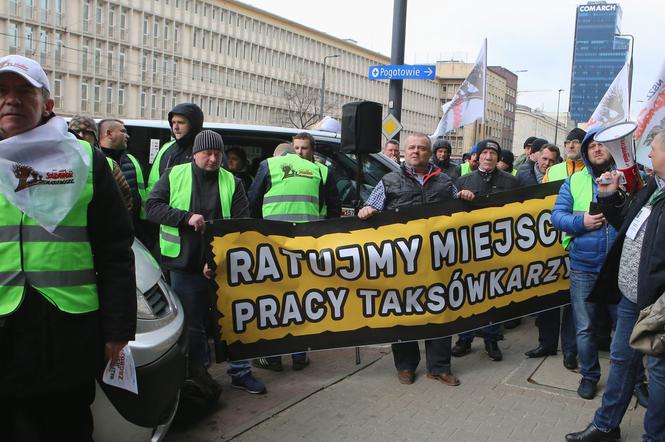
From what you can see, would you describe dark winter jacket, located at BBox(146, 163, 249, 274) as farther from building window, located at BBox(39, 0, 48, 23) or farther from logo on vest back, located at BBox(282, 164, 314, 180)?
building window, located at BBox(39, 0, 48, 23)

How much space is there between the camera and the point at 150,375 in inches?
115

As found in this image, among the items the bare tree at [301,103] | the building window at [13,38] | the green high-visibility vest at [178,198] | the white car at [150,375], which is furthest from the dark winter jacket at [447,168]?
the bare tree at [301,103]

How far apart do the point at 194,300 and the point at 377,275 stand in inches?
55.9

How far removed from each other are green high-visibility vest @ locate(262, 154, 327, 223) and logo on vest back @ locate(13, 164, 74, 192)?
3316 mm

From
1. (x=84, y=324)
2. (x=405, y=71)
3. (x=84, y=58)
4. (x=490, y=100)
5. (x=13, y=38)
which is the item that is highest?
(x=490, y=100)

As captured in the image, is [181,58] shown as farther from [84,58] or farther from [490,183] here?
[490,183]

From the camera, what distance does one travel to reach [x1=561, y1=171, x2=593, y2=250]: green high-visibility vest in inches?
174

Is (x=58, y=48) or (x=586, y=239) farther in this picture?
(x=58, y=48)

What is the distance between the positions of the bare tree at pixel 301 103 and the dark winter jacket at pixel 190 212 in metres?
69.1

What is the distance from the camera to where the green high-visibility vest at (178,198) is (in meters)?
4.43

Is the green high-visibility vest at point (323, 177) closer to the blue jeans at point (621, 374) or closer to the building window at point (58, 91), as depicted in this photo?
the blue jeans at point (621, 374)

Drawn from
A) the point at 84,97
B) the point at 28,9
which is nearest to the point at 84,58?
the point at 84,97

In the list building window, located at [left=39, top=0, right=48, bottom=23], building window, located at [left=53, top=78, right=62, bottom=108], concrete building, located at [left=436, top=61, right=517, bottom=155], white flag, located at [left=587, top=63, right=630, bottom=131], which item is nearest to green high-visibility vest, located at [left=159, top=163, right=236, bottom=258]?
white flag, located at [left=587, top=63, right=630, bottom=131]

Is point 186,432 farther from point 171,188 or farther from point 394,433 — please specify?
point 171,188
